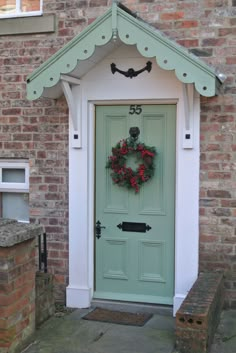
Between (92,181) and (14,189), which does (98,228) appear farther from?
(14,189)

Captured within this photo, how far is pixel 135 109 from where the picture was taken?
6.27 meters

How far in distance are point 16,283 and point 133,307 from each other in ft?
6.78

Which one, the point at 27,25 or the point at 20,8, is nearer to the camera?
the point at 27,25

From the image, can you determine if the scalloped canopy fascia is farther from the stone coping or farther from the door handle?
the door handle

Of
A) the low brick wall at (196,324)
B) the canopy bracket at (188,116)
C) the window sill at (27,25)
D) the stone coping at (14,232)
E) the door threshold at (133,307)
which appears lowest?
the door threshold at (133,307)

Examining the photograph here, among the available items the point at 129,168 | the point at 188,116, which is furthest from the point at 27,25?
the point at 188,116

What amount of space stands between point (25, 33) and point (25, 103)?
88 cm

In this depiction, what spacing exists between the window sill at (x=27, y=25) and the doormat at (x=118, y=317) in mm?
3493

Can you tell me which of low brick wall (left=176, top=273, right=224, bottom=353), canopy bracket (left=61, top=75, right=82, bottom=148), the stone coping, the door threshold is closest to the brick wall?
canopy bracket (left=61, top=75, right=82, bottom=148)

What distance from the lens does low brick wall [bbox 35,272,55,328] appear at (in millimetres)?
5320

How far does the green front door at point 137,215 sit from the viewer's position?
20.3 ft

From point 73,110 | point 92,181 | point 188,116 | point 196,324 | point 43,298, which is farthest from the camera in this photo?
point 92,181

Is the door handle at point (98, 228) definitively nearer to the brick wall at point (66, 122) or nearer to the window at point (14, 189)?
the brick wall at point (66, 122)

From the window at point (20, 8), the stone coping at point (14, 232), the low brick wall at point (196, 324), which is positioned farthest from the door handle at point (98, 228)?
the window at point (20, 8)
